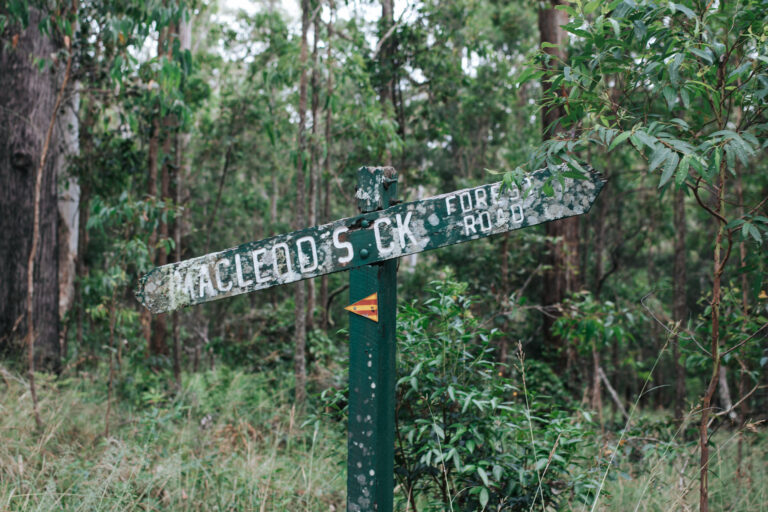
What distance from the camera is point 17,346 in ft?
17.6

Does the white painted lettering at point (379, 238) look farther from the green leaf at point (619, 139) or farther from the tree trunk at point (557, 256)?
the tree trunk at point (557, 256)

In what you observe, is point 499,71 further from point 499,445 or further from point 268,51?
point 499,445

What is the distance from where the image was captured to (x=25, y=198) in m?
5.52

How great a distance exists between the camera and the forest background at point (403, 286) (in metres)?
2.00

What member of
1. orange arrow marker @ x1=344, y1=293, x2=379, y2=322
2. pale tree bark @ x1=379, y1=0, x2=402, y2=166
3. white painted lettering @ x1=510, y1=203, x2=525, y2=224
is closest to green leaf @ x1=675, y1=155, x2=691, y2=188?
white painted lettering @ x1=510, y1=203, x2=525, y2=224

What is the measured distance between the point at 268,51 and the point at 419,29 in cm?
213

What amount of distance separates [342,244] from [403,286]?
8355mm

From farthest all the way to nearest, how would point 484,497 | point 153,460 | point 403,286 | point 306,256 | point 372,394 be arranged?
point 403,286, point 153,460, point 484,497, point 306,256, point 372,394

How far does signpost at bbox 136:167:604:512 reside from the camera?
1680 millimetres

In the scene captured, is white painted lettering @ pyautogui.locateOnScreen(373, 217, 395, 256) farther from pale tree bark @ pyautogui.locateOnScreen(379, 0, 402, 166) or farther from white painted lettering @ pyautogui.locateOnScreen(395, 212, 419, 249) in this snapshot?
pale tree bark @ pyautogui.locateOnScreen(379, 0, 402, 166)

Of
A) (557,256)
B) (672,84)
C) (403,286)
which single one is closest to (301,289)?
(557,256)

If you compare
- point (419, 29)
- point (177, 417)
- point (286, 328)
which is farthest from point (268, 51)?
point (177, 417)

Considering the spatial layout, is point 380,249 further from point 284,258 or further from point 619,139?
point 619,139

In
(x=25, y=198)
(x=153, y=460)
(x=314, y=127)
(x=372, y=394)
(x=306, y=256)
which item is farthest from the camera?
(x=314, y=127)
